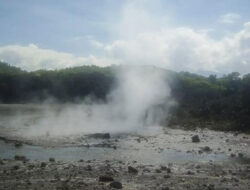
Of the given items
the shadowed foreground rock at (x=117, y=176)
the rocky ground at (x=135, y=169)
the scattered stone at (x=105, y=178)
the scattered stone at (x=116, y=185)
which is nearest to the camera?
the scattered stone at (x=116, y=185)

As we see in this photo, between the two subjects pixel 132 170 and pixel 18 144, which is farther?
pixel 18 144

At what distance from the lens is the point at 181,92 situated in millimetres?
93125

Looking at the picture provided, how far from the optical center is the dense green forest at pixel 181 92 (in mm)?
58656

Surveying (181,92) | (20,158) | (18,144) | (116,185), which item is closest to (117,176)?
(116,185)

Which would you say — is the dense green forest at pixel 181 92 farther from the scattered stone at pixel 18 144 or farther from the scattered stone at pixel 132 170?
the scattered stone at pixel 132 170

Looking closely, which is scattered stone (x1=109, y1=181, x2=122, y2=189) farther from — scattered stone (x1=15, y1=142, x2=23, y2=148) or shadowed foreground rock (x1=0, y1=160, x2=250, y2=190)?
scattered stone (x1=15, y1=142, x2=23, y2=148)

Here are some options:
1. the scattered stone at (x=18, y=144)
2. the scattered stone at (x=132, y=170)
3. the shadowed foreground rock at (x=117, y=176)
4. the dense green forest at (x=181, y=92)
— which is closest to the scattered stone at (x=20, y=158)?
the shadowed foreground rock at (x=117, y=176)

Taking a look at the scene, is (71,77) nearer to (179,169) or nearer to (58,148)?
(58,148)

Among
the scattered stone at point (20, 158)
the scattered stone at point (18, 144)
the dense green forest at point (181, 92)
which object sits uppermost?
the dense green forest at point (181, 92)

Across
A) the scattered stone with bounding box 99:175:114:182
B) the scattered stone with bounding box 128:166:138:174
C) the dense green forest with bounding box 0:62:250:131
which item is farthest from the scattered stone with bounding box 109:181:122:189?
the dense green forest with bounding box 0:62:250:131

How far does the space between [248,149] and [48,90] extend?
9012 cm

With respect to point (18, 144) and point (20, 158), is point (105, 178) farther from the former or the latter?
point (18, 144)

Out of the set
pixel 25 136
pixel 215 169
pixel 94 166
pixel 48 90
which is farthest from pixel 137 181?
pixel 48 90

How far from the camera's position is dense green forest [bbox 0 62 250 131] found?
58656 millimetres
